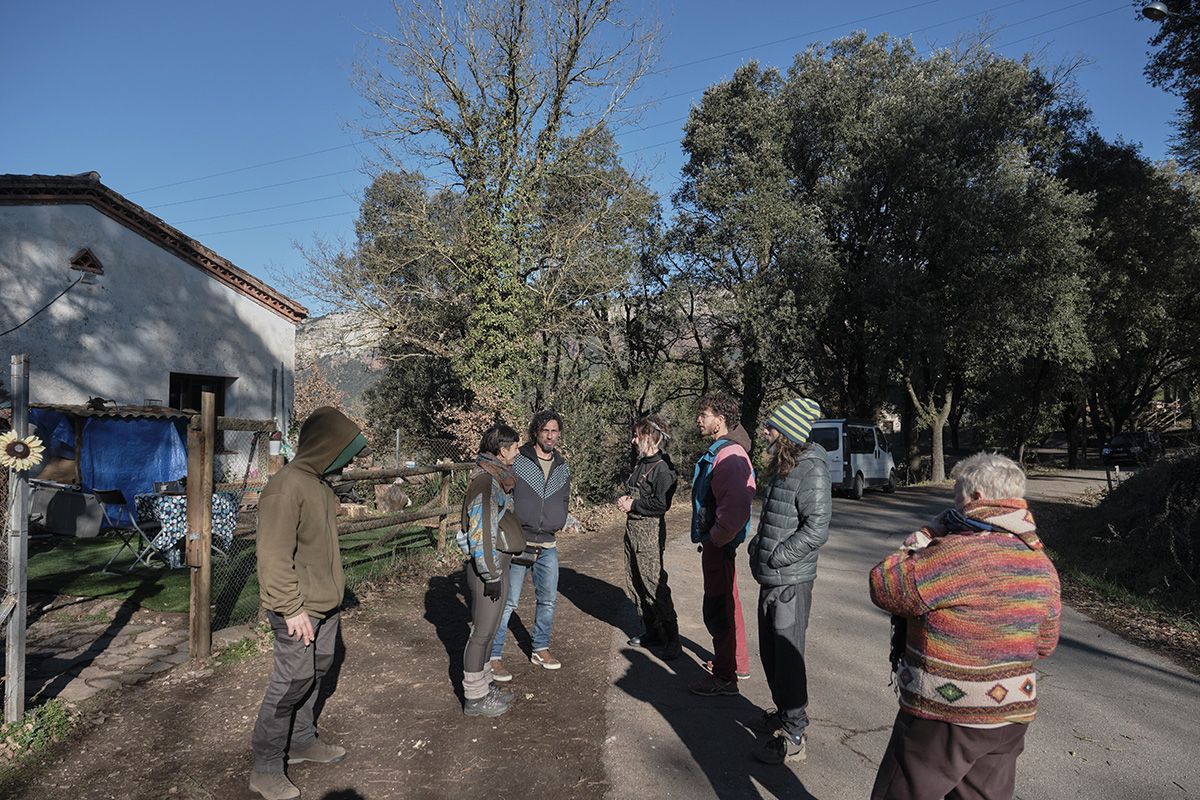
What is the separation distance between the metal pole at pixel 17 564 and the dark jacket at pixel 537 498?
109 inches

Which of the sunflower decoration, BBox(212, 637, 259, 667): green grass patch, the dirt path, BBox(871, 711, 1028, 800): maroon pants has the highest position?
the sunflower decoration

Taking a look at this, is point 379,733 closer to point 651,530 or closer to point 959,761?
point 651,530

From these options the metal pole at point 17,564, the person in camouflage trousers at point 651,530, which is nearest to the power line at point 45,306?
the metal pole at point 17,564

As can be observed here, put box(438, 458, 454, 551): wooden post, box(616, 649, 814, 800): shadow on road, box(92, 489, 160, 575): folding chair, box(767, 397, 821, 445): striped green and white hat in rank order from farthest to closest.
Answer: box(438, 458, 454, 551): wooden post
box(92, 489, 160, 575): folding chair
box(767, 397, 821, 445): striped green and white hat
box(616, 649, 814, 800): shadow on road

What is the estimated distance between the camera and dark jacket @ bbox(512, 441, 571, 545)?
A: 197 inches

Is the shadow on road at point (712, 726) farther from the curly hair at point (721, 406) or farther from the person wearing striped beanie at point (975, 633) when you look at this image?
the curly hair at point (721, 406)

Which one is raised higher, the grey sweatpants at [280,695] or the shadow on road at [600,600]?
the grey sweatpants at [280,695]

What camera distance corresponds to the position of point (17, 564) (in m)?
4.00

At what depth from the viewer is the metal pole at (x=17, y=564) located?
3.93 meters

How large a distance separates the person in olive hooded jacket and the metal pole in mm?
1615

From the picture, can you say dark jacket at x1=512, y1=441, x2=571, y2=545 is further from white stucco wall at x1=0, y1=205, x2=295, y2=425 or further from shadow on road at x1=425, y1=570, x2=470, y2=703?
white stucco wall at x1=0, y1=205, x2=295, y2=425

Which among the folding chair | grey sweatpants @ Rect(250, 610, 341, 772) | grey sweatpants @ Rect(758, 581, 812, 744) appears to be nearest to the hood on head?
grey sweatpants @ Rect(250, 610, 341, 772)

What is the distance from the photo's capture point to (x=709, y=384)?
74.4 ft

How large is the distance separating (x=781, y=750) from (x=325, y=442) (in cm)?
277
